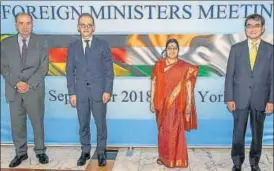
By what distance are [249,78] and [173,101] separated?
30.1 inches

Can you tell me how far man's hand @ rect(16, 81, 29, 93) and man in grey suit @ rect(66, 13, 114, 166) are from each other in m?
0.41

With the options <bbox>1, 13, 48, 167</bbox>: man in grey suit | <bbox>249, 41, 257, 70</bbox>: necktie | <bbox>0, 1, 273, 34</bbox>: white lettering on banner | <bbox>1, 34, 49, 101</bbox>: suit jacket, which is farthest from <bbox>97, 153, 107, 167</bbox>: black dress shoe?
<bbox>249, 41, 257, 70</bbox>: necktie

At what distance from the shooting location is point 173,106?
425 cm

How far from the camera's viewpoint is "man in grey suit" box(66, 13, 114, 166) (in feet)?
13.9

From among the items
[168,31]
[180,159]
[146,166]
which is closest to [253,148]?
[180,159]

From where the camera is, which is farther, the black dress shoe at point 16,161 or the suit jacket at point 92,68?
the black dress shoe at point 16,161

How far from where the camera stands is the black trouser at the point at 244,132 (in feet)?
13.4

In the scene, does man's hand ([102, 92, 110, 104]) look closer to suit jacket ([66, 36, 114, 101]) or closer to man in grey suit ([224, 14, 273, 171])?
suit jacket ([66, 36, 114, 101])

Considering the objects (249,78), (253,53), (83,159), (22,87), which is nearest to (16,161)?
(83,159)

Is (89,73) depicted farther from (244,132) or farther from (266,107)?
(266,107)

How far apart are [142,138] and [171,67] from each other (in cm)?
109

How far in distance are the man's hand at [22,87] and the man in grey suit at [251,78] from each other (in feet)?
6.39

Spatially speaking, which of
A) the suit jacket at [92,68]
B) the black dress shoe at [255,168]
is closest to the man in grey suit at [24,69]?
the suit jacket at [92,68]

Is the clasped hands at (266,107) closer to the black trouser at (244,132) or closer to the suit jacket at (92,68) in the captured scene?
the black trouser at (244,132)
